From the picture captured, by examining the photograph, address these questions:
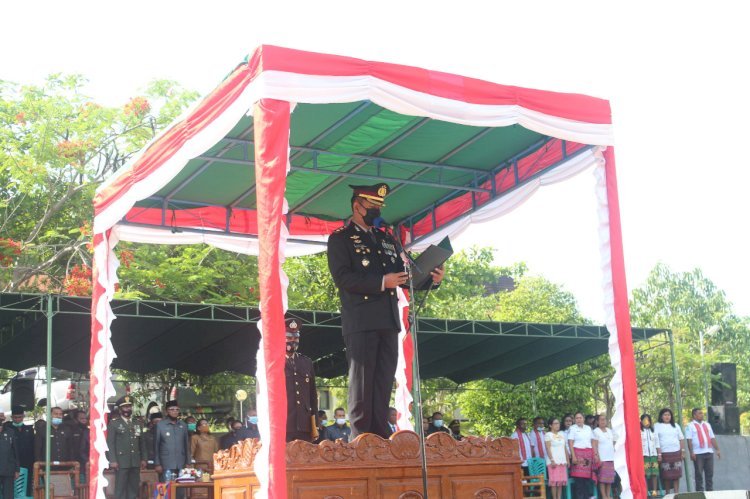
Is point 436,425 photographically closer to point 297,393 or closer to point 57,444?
point 57,444

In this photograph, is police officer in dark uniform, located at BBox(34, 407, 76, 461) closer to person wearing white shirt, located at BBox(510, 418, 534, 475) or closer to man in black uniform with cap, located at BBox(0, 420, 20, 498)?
man in black uniform with cap, located at BBox(0, 420, 20, 498)

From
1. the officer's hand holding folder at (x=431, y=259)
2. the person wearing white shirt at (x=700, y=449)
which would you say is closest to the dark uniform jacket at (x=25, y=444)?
the officer's hand holding folder at (x=431, y=259)

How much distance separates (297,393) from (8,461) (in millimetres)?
6376

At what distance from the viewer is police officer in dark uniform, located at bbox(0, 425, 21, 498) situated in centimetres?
1205

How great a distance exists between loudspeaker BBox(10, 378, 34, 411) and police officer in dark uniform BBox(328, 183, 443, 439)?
1160 centimetres

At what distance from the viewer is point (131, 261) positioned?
51.2ft

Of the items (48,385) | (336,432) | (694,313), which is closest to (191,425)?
(336,432)

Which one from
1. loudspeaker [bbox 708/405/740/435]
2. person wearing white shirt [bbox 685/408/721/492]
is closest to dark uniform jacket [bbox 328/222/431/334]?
person wearing white shirt [bbox 685/408/721/492]

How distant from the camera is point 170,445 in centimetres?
1225

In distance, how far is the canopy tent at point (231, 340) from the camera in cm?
1265

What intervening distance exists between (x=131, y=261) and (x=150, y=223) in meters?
6.87

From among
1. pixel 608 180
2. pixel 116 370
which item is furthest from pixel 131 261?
pixel 608 180

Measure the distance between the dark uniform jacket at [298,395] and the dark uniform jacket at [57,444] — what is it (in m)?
6.15

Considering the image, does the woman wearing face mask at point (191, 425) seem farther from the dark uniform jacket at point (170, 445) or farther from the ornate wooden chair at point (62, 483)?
the ornate wooden chair at point (62, 483)
